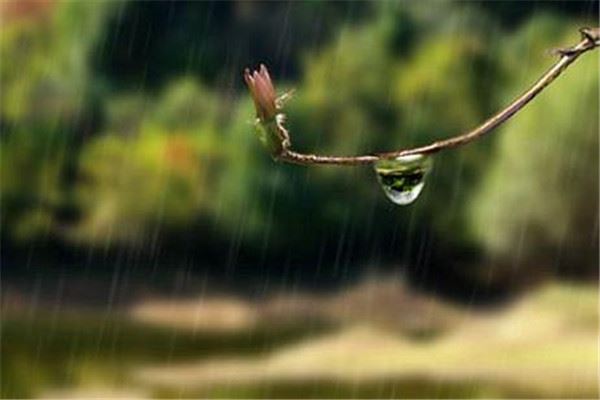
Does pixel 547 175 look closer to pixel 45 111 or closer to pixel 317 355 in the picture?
pixel 317 355

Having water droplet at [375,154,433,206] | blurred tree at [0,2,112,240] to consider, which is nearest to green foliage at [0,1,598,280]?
blurred tree at [0,2,112,240]

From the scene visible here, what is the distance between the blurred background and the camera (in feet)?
11.2

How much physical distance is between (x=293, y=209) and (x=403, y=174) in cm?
312

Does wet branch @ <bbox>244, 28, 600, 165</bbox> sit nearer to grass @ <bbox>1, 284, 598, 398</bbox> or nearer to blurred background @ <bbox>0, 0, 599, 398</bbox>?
blurred background @ <bbox>0, 0, 599, 398</bbox>

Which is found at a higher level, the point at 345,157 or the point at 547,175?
the point at 547,175

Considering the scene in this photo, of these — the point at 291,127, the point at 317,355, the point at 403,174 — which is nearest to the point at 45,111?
the point at 291,127

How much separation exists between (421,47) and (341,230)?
0.53 meters

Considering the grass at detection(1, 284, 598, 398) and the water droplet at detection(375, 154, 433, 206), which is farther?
the grass at detection(1, 284, 598, 398)

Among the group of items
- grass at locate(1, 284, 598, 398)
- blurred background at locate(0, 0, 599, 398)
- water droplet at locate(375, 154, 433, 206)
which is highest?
blurred background at locate(0, 0, 599, 398)

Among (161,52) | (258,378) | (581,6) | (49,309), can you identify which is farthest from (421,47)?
(49,309)

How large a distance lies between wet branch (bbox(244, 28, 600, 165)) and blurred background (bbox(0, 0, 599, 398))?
9.96 ft

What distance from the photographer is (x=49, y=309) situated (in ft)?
11.9

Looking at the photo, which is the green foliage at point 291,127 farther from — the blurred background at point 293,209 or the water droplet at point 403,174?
the water droplet at point 403,174

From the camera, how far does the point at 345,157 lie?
0.27 meters
